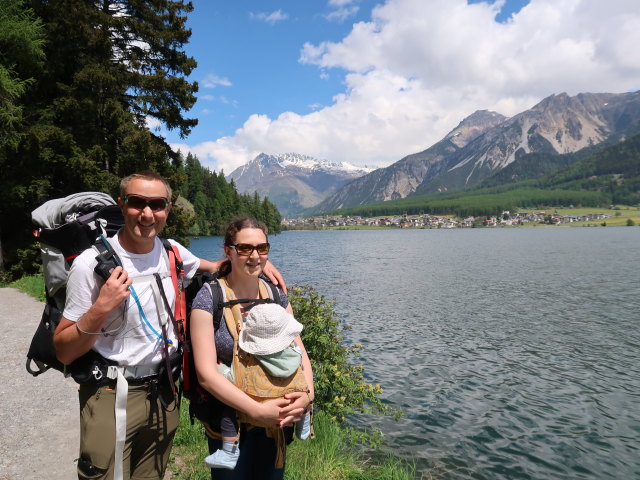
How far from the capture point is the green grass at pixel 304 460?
538 centimetres

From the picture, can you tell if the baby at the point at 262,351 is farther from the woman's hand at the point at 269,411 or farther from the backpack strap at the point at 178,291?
the backpack strap at the point at 178,291

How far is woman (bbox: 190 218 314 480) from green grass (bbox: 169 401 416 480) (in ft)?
8.39

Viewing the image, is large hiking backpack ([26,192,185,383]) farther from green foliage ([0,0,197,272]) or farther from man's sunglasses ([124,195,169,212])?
green foliage ([0,0,197,272])

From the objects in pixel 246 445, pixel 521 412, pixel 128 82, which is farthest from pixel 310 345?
pixel 128 82

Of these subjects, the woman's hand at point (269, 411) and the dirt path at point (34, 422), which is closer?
the woman's hand at point (269, 411)

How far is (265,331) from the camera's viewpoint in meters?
2.88

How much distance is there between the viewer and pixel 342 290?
1184 inches

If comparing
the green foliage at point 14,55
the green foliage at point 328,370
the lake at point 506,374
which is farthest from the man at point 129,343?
the green foliage at point 14,55

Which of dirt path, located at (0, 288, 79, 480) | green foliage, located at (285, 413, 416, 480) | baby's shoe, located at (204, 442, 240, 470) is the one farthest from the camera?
green foliage, located at (285, 413, 416, 480)

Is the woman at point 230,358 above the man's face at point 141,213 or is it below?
below

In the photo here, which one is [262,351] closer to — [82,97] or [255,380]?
[255,380]

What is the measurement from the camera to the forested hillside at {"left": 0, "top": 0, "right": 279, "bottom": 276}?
1797cm

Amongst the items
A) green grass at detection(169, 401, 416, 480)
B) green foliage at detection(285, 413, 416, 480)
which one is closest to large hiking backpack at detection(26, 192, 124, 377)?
green grass at detection(169, 401, 416, 480)

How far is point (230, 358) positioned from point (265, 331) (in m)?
0.39
